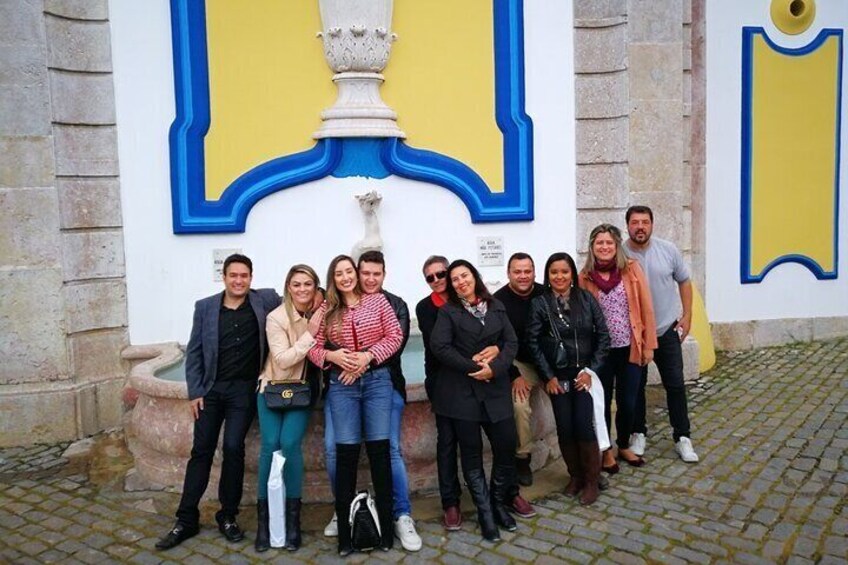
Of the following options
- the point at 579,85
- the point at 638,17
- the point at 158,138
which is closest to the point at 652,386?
the point at 579,85

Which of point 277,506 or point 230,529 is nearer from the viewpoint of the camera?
point 277,506

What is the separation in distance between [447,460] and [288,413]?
822mm

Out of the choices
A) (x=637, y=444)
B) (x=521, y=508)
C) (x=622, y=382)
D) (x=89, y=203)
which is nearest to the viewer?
(x=521, y=508)

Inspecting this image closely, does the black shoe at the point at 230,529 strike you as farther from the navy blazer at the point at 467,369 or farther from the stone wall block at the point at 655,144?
the stone wall block at the point at 655,144

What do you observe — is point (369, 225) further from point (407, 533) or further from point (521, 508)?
point (407, 533)

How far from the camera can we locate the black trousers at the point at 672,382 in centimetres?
494

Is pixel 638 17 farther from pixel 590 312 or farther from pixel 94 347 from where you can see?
pixel 94 347

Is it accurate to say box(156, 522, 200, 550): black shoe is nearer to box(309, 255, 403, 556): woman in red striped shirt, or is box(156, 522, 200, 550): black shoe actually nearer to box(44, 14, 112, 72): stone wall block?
box(309, 255, 403, 556): woman in red striped shirt

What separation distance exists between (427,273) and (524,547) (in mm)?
1419

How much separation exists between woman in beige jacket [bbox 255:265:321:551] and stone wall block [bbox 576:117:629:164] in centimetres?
345

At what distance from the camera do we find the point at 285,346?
3.97 m

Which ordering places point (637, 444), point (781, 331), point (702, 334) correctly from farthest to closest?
point (781, 331) < point (702, 334) < point (637, 444)

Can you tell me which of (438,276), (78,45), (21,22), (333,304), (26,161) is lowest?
(333,304)

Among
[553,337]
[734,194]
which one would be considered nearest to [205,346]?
[553,337]
